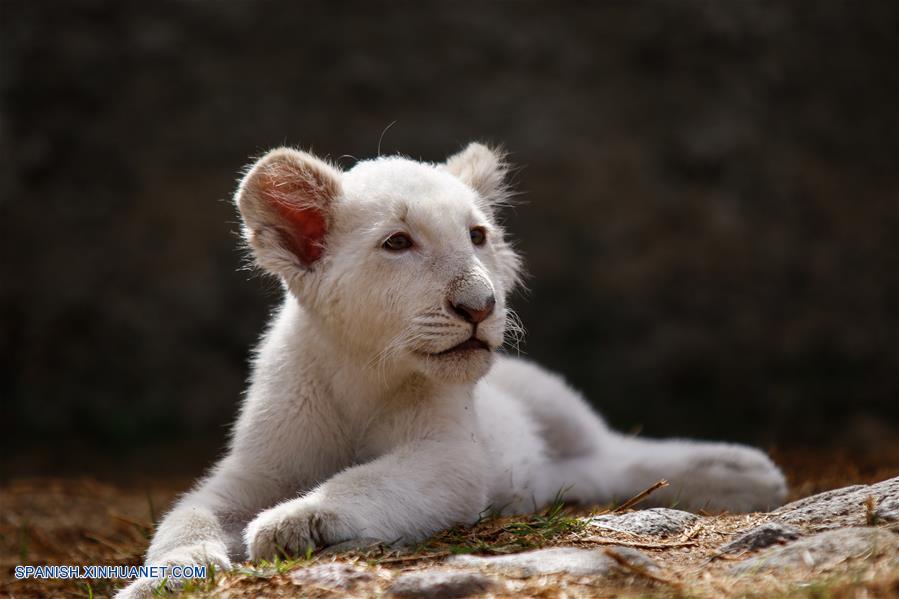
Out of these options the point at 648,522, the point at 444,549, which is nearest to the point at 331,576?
the point at 444,549

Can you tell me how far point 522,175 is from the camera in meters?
11.1

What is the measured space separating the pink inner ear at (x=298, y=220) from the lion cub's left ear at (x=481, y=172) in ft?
2.91

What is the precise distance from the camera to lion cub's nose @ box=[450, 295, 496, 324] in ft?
14.5

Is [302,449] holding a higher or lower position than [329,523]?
higher

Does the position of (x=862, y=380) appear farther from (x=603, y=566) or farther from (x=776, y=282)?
(x=603, y=566)

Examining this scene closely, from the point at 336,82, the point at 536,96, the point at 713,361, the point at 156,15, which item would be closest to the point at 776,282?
the point at 713,361

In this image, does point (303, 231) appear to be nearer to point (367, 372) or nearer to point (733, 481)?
point (367, 372)

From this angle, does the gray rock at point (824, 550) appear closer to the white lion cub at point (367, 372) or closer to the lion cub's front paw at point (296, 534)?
the white lion cub at point (367, 372)

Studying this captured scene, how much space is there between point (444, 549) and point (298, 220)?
174cm

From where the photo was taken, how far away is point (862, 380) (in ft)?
35.1

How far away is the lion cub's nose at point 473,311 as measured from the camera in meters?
4.43

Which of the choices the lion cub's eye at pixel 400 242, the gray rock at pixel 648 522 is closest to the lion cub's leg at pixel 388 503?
the gray rock at pixel 648 522

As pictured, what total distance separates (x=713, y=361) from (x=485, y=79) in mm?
3823

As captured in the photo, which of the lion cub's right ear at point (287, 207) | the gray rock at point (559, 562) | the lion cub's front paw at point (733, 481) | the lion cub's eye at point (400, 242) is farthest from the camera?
the lion cub's front paw at point (733, 481)
